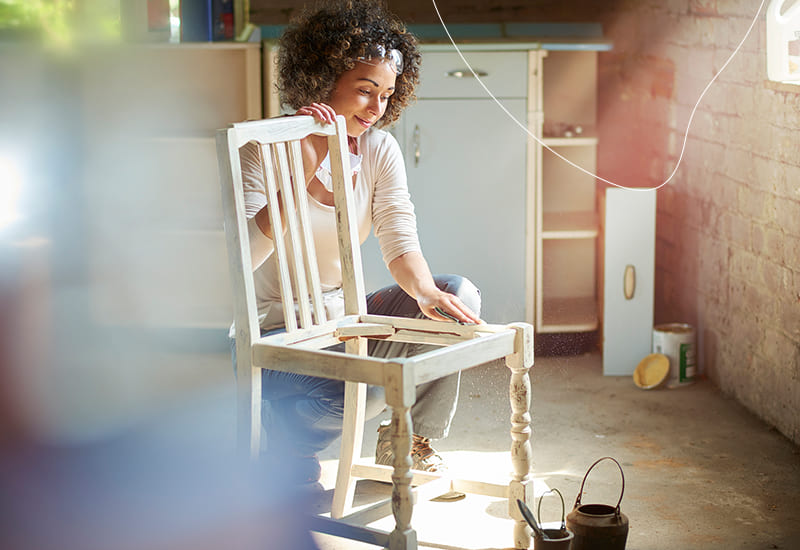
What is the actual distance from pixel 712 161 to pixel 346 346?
161 centimetres

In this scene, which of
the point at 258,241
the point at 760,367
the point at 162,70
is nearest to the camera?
the point at 258,241

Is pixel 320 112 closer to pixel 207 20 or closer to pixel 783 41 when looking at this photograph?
pixel 783 41

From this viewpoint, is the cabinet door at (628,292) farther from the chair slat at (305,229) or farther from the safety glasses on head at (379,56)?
the chair slat at (305,229)

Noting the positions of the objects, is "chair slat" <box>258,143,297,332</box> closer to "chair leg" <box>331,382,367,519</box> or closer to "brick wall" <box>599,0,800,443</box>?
"chair leg" <box>331,382,367,519</box>

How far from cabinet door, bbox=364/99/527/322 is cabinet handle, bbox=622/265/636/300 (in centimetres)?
35

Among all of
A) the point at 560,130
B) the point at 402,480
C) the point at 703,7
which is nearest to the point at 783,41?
the point at 703,7

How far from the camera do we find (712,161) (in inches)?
118

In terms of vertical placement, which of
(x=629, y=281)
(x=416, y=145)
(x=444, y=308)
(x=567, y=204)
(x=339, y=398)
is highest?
(x=416, y=145)

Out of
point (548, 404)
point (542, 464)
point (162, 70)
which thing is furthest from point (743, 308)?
point (162, 70)

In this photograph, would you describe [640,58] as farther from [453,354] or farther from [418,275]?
[453,354]

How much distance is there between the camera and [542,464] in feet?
7.60

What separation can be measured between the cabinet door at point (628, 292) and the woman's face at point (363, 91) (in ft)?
4.47

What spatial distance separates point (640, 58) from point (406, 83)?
173 cm

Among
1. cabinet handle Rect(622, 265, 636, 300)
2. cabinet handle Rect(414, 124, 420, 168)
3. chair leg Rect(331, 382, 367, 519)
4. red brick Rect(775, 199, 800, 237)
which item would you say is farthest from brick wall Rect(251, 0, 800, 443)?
chair leg Rect(331, 382, 367, 519)
